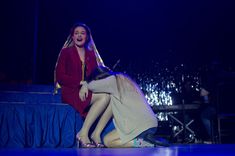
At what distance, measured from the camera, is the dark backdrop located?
619 cm

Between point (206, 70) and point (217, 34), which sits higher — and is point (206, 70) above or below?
below

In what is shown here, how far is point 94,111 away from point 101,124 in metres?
0.14

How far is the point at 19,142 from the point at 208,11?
498 cm

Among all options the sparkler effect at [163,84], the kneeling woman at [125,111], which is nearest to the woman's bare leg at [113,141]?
the kneeling woman at [125,111]

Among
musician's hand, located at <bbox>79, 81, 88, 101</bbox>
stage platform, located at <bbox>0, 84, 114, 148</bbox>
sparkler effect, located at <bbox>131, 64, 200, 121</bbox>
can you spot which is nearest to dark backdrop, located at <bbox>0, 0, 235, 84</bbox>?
sparkler effect, located at <bbox>131, 64, 200, 121</bbox>

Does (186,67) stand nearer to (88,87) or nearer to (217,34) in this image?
(217,34)

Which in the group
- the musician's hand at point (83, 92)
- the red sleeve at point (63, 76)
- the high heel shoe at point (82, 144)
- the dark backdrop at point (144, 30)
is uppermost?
the dark backdrop at point (144, 30)

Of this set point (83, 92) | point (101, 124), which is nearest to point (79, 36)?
point (83, 92)

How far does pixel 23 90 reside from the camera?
3006mm

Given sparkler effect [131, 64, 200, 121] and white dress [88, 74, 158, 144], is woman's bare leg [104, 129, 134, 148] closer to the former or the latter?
white dress [88, 74, 158, 144]

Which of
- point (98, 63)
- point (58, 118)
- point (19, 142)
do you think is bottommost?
point (19, 142)

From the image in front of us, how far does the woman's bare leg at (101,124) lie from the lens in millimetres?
Result: 2977

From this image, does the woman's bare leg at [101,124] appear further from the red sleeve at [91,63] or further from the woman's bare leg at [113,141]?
the red sleeve at [91,63]

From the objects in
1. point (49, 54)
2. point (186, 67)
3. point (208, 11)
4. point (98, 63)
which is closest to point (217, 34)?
point (208, 11)
